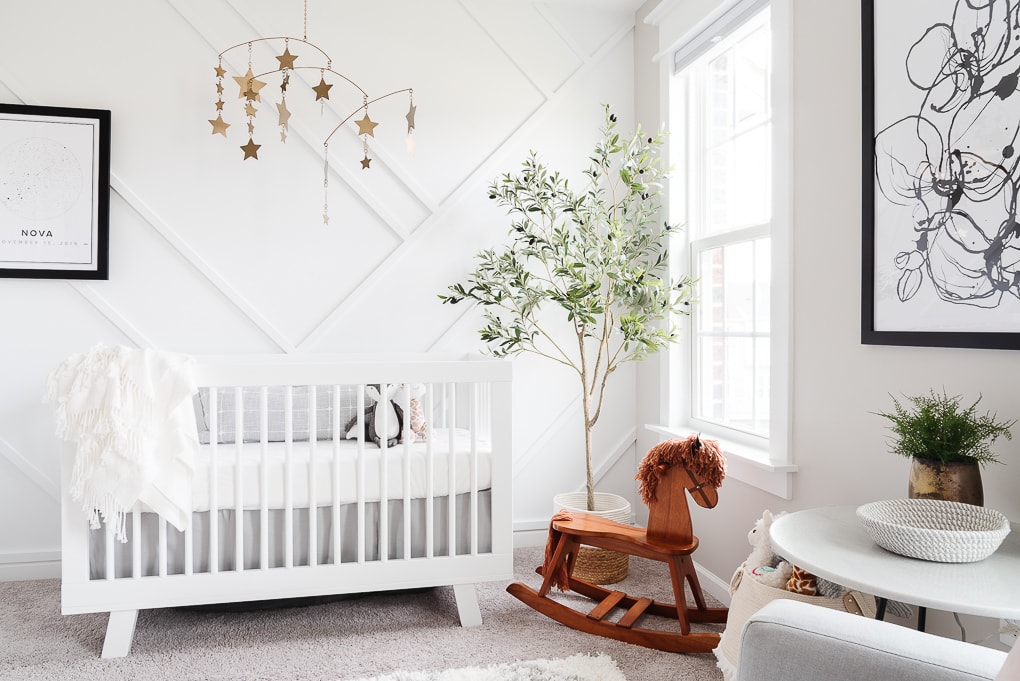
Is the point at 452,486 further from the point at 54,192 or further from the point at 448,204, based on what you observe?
the point at 54,192

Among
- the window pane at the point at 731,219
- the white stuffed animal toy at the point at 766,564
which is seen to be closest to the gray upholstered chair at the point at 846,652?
the white stuffed animal toy at the point at 766,564

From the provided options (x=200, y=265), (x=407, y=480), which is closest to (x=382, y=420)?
(x=407, y=480)

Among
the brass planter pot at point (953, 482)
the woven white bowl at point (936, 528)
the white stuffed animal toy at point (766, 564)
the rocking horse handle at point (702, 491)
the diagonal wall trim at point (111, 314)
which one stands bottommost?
the white stuffed animal toy at point (766, 564)

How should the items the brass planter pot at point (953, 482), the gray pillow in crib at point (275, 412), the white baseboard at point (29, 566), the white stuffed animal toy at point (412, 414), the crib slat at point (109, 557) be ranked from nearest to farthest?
1. the brass planter pot at point (953, 482)
2. the crib slat at point (109, 557)
3. the white stuffed animal toy at point (412, 414)
4. the gray pillow in crib at point (275, 412)
5. the white baseboard at point (29, 566)

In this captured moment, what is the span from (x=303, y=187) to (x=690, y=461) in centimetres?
194

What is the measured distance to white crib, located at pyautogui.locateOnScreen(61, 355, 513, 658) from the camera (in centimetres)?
209

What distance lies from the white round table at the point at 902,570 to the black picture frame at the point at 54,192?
8.84 ft

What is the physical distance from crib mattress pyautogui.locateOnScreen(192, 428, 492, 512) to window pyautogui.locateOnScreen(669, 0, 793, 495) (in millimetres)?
944

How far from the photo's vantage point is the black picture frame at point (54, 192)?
2.75 meters

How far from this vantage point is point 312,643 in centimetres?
217

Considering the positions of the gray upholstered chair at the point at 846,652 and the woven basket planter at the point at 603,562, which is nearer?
the gray upholstered chair at the point at 846,652

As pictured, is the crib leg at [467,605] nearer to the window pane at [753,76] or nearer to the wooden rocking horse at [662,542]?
the wooden rocking horse at [662,542]

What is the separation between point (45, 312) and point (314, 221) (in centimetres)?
109

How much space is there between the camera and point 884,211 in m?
1.77
